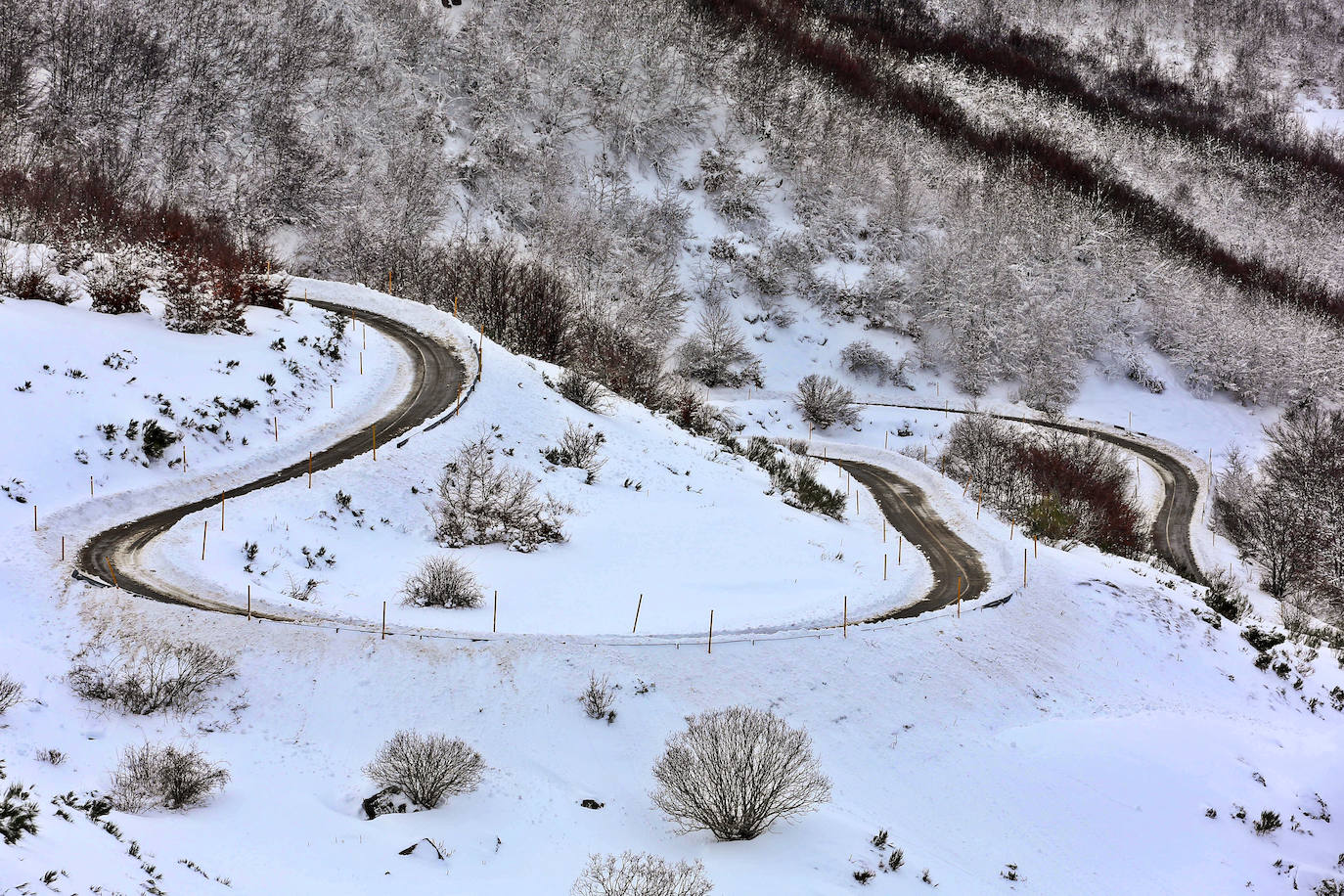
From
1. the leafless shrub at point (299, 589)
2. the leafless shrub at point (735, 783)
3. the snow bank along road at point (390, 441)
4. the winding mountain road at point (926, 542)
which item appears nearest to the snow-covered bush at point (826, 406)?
the winding mountain road at point (926, 542)

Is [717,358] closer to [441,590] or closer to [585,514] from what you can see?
[585,514]

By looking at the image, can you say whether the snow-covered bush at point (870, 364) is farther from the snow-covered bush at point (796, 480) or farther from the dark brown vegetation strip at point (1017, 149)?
the dark brown vegetation strip at point (1017, 149)

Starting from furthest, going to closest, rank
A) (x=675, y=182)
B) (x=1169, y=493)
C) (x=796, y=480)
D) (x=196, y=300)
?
(x=675, y=182) < (x=1169, y=493) < (x=796, y=480) < (x=196, y=300)

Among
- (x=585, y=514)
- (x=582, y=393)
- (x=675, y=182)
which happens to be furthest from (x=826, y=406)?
(x=675, y=182)

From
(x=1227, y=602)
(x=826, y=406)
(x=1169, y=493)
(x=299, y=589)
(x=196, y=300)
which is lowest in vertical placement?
(x=1169, y=493)

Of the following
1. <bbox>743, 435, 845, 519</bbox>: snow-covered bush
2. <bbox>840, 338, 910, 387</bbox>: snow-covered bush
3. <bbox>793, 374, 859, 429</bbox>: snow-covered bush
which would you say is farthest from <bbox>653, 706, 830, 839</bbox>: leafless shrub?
<bbox>840, 338, 910, 387</bbox>: snow-covered bush

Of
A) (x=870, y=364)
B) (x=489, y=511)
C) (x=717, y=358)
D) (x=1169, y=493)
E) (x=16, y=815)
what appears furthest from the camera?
(x=870, y=364)

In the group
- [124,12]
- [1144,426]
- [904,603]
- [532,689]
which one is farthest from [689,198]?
[532,689]

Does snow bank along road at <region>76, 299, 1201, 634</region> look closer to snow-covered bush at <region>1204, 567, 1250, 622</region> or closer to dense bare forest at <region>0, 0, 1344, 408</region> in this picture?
snow-covered bush at <region>1204, 567, 1250, 622</region>
